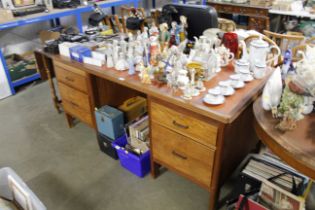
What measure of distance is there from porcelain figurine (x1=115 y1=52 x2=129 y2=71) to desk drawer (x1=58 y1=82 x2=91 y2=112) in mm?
424

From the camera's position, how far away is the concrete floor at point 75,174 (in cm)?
167

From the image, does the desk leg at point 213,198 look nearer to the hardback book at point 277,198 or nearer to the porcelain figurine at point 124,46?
the hardback book at point 277,198

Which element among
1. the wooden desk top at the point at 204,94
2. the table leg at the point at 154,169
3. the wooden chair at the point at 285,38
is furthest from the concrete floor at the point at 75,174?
the wooden chair at the point at 285,38

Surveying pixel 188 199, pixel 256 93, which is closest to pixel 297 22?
pixel 256 93

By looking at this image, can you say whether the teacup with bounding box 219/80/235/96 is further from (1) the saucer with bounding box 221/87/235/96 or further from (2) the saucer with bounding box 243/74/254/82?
(2) the saucer with bounding box 243/74/254/82

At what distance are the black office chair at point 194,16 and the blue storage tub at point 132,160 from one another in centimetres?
101

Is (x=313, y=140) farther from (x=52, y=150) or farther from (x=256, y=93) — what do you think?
(x=52, y=150)

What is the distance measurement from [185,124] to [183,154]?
8.1 inches

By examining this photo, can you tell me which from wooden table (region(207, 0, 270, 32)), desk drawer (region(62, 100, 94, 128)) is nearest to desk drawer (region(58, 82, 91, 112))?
desk drawer (region(62, 100, 94, 128))

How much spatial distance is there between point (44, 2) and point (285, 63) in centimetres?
293

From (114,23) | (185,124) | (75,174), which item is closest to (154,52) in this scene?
(185,124)

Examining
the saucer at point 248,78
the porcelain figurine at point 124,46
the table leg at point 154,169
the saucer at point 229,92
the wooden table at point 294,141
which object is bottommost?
the table leg at point 154,169

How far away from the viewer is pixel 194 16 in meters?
1.95

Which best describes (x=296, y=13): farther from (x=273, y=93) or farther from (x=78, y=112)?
(x=78, y=112)
